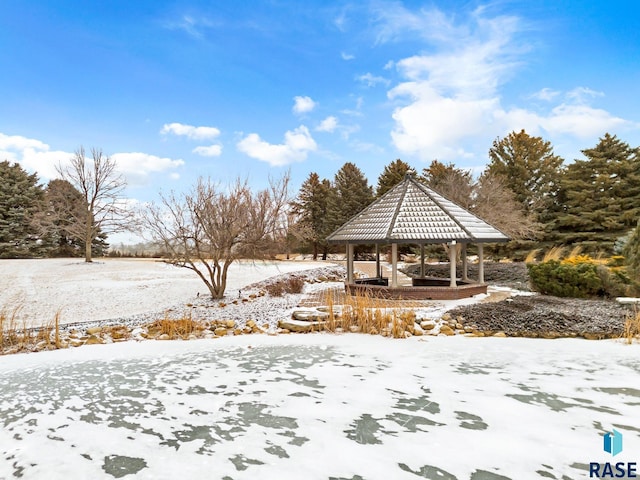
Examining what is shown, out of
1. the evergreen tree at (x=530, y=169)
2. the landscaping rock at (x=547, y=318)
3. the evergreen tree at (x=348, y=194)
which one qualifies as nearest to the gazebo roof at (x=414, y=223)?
the landscaping rock at (x=547, y=318)

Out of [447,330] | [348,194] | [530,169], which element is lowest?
[447,330]

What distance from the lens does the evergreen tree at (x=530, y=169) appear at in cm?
2497

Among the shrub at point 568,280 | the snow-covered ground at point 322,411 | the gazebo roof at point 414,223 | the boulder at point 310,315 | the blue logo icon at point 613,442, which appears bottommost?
the snow-covered ground at point 322,411

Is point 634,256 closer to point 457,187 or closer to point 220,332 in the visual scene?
point 220,332

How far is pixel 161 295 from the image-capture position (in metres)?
12.9

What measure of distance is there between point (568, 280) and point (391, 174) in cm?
2189

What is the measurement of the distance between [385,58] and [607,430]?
11785mm

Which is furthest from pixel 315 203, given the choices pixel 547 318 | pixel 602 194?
pixel 547 318

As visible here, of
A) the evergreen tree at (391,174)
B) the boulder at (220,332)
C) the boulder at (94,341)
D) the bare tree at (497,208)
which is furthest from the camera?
the evergreen tree at (391,174)

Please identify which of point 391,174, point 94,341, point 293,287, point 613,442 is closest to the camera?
point 613,442

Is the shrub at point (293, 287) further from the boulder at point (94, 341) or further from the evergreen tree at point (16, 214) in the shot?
the evergreen tree at point (16, 214)

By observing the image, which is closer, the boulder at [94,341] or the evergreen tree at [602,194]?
the boulder at [94,341]

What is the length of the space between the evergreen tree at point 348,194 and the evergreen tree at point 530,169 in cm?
943

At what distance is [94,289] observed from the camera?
550 inches
